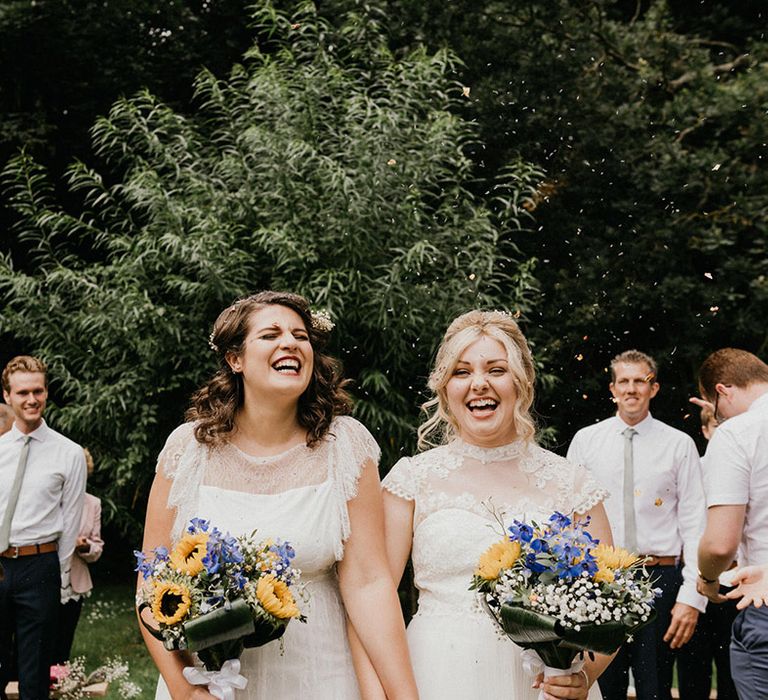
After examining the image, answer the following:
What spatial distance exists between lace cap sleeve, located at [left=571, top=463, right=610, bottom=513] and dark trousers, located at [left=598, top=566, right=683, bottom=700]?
8.93 ft

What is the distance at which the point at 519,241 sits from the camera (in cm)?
1253

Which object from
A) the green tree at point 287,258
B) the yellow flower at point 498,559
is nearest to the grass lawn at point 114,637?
the green tree at point 287,258

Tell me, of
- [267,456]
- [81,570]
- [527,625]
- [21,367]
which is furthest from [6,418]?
[527,625]

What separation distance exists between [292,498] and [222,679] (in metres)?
0.61

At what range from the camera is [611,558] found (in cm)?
286

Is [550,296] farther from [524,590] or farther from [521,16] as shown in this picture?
[524,590]

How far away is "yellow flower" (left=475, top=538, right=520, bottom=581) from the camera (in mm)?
2881

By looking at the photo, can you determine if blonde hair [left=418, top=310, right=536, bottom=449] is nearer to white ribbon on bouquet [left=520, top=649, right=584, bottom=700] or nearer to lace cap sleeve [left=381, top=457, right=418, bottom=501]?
lace cap sleeve [left=381, top=457, right=418, bottom=501]

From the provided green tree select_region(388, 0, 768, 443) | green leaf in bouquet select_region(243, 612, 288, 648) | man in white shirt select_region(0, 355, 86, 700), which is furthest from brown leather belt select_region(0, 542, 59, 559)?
green tree select_region(388, 0, 768, 443)

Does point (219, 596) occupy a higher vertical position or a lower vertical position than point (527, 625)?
higher

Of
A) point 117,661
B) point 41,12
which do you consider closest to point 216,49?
point 41,12

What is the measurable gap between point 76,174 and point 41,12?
456 centimetres
